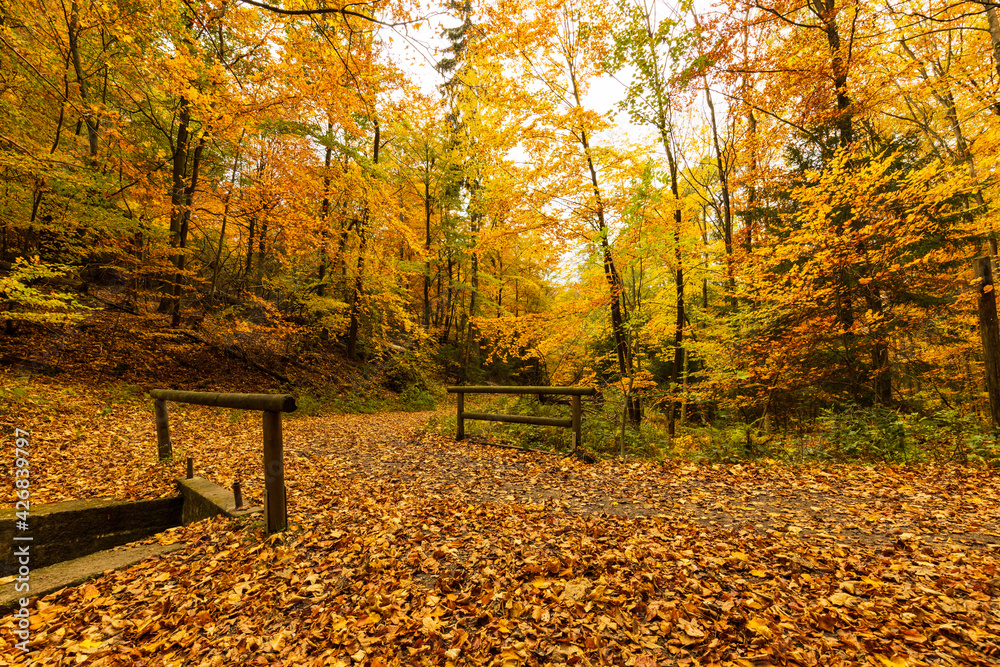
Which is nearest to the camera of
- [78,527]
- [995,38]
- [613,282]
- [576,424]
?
[78,527]

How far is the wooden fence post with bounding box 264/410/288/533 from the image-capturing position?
138 inches

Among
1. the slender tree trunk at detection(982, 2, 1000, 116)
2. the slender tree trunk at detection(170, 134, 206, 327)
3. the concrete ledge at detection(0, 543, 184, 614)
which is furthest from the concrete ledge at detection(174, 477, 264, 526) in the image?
the slender tree trunk at detection(982, 2, 1000, 116)

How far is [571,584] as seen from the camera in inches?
110

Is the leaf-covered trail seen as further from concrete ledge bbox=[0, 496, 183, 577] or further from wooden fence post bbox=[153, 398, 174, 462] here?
wooden fence post bbox=[153, 398, 174, 462]

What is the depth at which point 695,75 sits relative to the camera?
8.29 m

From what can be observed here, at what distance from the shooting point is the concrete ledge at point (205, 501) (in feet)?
13.4

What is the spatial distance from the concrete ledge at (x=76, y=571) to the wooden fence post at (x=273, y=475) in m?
0.93

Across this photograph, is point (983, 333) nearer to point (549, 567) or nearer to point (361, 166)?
point (549, 567)

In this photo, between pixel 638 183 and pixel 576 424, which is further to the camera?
pixel 638 183

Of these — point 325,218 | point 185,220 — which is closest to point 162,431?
point 185,220

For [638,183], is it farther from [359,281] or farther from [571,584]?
[359,281]

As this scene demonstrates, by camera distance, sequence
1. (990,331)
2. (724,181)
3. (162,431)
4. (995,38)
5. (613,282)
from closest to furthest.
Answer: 1. (162,431)
2. (995,38)
3. (990,331)
4. (613,282)
5. (724,181)

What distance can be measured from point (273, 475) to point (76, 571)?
1.72m

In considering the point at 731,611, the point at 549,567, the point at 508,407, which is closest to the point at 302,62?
the point at 508,407
